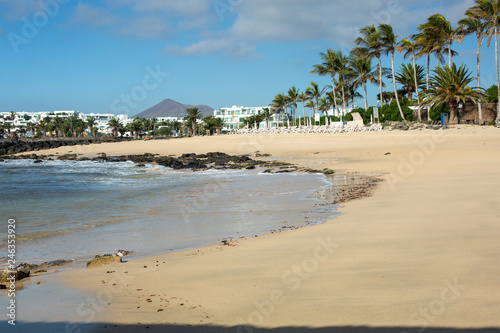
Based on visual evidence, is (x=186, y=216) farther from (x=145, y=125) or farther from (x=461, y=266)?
(x=145, y=125)

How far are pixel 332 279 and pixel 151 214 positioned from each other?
19.5 ft

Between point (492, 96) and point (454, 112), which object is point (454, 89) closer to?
point (454, 112)

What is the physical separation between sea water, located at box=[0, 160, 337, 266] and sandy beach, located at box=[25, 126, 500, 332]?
1.05 metres

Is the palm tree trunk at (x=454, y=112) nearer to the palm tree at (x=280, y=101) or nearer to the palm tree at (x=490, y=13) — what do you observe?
the palm tree at (x=490, y=13)

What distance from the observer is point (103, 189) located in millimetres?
14508

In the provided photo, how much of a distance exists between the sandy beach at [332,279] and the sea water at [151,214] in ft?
3.45

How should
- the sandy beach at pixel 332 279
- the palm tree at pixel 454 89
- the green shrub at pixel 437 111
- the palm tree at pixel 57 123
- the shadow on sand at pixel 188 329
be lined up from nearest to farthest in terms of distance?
the shadow on sand at pixel 188 329, the sandy beach at pixel 332 279, the palm tree at pixel 454 89, the green shrub at pixel 437 111, the palm tree at pixel 57 123

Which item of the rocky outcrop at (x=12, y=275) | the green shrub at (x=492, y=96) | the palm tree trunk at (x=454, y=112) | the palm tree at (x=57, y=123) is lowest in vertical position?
the rocky outcrop at (x=12, y=275)

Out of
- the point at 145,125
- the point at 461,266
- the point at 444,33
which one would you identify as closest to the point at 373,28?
the point at 444,33

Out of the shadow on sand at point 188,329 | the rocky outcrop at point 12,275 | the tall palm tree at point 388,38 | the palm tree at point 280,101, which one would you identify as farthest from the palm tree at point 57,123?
the shadow on sand at point 188,329

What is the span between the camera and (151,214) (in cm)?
898

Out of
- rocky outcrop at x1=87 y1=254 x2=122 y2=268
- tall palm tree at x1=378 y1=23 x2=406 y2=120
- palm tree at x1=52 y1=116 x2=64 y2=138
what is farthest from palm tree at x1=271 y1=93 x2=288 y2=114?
rocky outcrop at x1=87 y1=254 x2=122 y2=268

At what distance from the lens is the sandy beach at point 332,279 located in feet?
9.78

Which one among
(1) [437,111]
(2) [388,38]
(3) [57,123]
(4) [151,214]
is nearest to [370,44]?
(2) [388,38]
